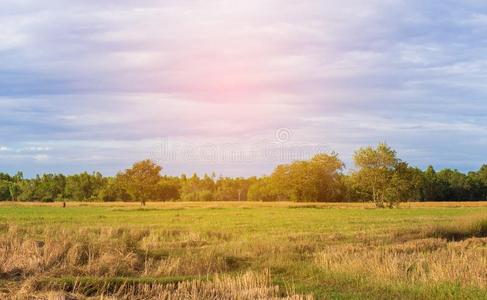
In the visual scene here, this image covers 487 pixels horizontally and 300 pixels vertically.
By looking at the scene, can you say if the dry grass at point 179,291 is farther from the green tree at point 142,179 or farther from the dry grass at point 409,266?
the green tree at point 142,179

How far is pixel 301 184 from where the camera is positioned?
106000 millimetres

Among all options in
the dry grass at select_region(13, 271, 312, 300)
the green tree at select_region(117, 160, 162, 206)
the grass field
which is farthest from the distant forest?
the dry grass at select_region(13, 271, 312, 300)

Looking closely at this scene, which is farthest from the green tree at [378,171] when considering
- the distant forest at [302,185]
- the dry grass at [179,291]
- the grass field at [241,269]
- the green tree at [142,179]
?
the dry grass at [179,291]

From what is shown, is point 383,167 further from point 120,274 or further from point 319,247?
point 120,274

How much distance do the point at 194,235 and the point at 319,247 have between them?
7.22 m

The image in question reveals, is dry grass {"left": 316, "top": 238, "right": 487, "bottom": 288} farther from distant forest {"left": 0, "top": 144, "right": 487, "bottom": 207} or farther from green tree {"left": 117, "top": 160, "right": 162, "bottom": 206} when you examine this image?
green tree {"left": 117, "top": 160, "right": 162, "bottom": 206}

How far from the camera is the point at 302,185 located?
10588cm

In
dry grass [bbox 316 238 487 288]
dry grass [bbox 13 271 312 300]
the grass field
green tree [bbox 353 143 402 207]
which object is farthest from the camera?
green tree [bbox 353 143 402 207]

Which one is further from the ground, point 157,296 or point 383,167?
point 383,167

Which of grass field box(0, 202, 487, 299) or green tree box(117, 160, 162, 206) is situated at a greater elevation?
green tree box(117, 160, 162, 206)

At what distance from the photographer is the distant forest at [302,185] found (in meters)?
78.0

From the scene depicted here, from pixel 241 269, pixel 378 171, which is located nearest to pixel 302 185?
pixel 378 171

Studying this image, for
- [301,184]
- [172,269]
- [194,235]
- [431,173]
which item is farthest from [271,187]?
[172,269]

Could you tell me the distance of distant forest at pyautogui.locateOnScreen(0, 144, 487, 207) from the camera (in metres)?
78.0
